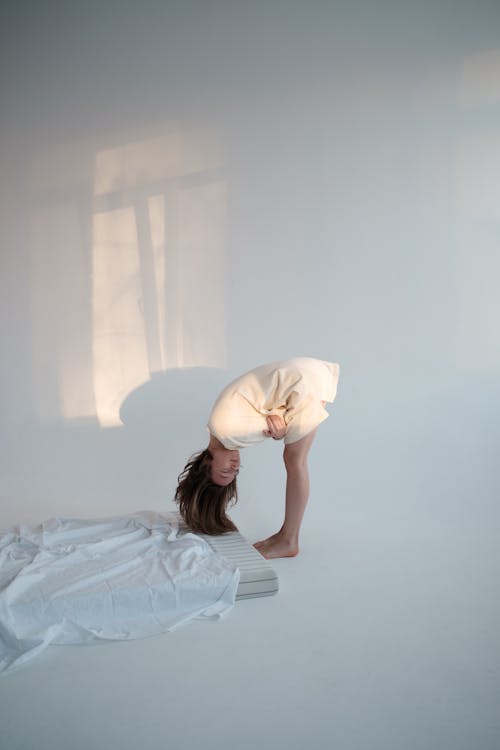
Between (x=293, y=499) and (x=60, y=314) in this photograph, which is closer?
(x=293, y=499)

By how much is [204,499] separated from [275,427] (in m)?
0.48

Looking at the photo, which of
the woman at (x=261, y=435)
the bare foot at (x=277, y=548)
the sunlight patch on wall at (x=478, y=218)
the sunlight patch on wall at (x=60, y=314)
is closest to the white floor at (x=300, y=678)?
the bare foot at (x=277, y=548)

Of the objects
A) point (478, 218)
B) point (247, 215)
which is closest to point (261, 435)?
point (247, 215)

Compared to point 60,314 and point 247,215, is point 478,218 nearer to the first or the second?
point 247,215

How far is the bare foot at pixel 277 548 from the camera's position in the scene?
329cm

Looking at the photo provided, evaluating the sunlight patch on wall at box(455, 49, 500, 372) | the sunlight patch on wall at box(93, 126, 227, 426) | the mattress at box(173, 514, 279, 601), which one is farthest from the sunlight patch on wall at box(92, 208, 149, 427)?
the sunlight patch on wall at box(455, 49, 500, 372)

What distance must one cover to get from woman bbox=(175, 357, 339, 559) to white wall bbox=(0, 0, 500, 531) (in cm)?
121

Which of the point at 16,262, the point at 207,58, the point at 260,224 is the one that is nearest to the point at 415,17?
the point at 207,58

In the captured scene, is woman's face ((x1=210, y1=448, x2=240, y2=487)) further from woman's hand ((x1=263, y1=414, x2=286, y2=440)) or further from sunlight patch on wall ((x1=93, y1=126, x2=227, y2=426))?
sunlight patch on wall ((x1=93, y1=126, x2=227, y2=426))

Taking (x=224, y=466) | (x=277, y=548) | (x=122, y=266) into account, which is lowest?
(x=277, y=548)

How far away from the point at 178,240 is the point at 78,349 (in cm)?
96

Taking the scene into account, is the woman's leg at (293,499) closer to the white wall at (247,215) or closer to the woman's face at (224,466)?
the woman's face at (224,466)

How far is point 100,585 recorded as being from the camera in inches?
103

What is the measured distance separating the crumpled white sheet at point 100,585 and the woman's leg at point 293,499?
37cm
